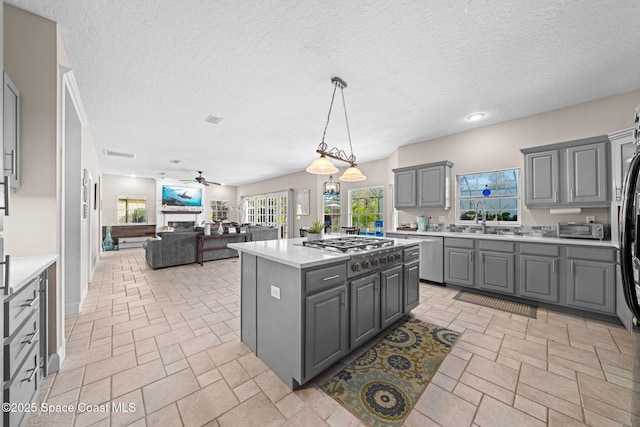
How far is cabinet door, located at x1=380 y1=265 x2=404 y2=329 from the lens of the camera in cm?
235

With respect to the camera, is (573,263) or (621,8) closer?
(621,8)

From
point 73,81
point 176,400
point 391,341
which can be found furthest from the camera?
point 73,81

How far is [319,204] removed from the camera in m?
7.30

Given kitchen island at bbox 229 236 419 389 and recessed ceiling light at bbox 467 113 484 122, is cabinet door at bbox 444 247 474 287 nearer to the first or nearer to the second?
kitchen island at bbox 229 236 419 389

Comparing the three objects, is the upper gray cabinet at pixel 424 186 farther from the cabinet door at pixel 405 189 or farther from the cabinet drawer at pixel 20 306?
the cabinet drawer at pixel 20 306

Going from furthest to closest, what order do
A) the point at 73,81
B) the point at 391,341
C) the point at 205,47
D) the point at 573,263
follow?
1. the point at 573,263
2. the point at 73,81
3. the point at 391,341
4. the point at 205,47

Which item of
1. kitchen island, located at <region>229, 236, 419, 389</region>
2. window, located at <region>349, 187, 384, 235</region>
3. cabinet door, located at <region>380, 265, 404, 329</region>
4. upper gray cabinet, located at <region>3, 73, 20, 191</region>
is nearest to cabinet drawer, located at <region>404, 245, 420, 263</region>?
cabinet door, located at <region>380, 265, 404, 329</region>

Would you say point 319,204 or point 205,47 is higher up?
point 205,47

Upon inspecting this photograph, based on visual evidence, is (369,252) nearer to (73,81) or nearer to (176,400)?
(176,400)

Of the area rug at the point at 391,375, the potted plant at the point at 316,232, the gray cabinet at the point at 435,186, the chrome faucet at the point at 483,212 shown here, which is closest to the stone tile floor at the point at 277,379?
the area rug at the point at 391,375

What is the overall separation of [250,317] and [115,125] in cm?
403

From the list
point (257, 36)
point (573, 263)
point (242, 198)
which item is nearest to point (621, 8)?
point (573, 263)

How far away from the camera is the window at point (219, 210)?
11039mm

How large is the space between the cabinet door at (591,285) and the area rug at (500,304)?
42 cm
